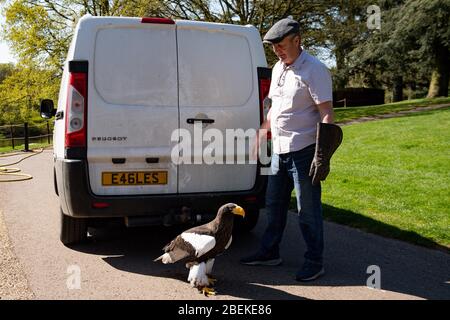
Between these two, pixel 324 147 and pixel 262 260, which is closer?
pixel 324 147

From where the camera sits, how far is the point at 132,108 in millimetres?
4398

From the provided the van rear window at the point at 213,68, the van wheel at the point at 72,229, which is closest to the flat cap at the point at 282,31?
the van rear window at the point at 213,68

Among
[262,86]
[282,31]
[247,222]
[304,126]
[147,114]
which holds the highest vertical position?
[282,31]

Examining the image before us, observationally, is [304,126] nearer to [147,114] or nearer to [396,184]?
[147,114]

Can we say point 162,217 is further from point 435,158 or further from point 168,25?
point 435,158

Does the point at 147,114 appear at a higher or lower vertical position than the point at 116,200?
higher

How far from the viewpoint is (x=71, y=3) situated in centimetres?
2720

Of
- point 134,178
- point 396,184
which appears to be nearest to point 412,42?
point 396,184

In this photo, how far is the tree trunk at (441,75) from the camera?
26078mm

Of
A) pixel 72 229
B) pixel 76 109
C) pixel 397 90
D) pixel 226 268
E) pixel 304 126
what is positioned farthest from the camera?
pixel 397 90

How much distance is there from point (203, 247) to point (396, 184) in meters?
5.50

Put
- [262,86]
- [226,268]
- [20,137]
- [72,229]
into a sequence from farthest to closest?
[20,137], [72,229], [262,86], [226,268]

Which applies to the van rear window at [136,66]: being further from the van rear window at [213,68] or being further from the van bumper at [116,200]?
the van bumper at [116,200]

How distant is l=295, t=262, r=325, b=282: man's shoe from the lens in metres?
4.11
